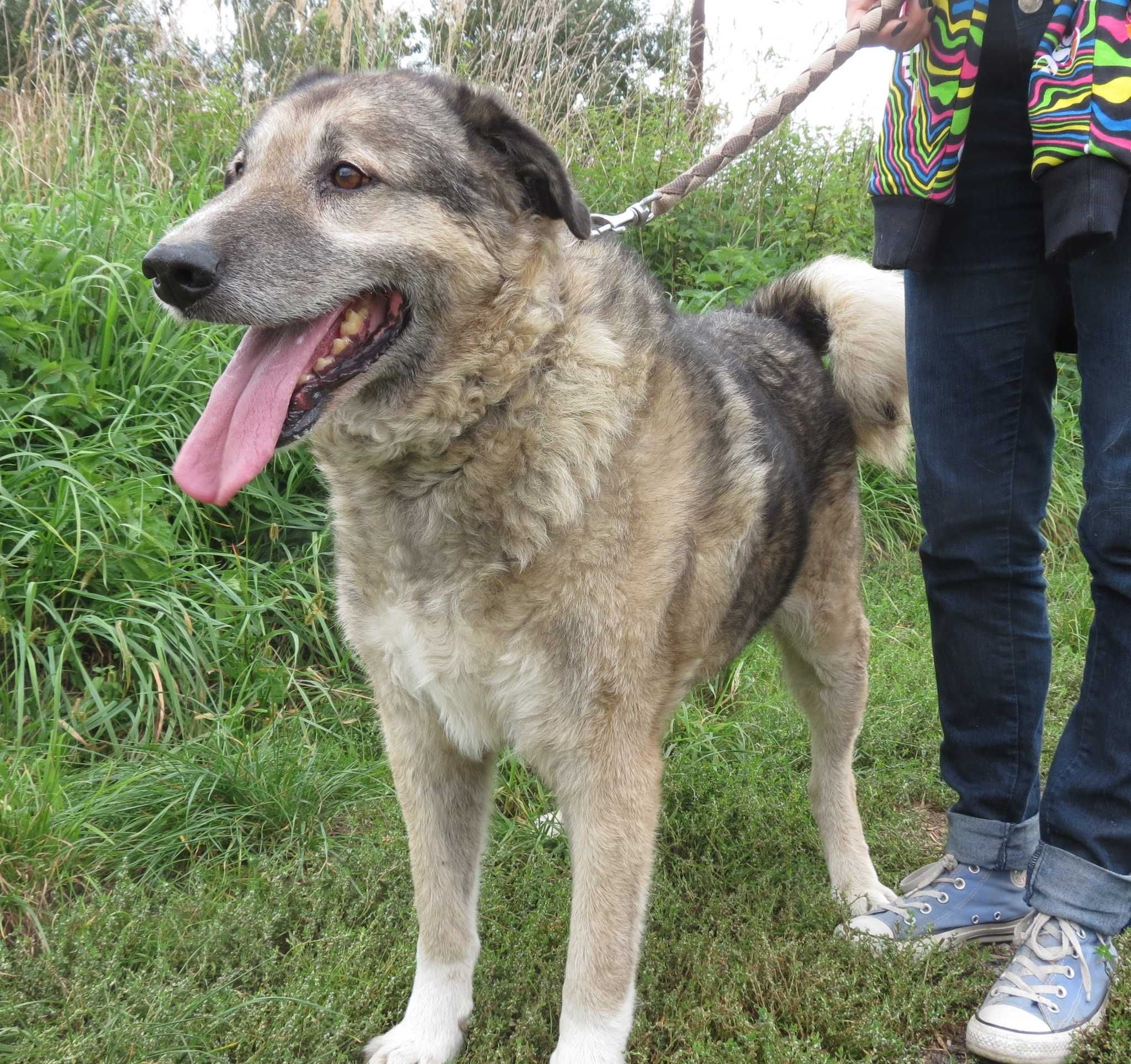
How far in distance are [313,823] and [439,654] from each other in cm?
111

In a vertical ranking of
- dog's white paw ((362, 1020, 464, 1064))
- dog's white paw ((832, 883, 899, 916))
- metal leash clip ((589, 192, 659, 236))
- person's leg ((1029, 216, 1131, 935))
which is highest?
metal leash clip ((589, 192, 659, 236))

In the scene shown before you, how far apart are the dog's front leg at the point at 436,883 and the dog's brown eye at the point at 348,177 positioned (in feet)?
3.28

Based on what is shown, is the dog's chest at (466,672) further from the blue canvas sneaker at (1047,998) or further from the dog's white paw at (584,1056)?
the blue canvas sneaker at (1047,998)

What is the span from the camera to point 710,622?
→ 1994 millimetres

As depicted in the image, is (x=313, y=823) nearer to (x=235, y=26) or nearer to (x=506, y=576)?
(x=506, y=576)

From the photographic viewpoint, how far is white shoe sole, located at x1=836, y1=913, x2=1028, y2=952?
2.15 m

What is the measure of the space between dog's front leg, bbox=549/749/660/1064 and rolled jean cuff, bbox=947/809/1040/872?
0.93 m

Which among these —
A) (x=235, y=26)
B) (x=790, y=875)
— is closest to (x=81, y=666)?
(x=790, y=875)

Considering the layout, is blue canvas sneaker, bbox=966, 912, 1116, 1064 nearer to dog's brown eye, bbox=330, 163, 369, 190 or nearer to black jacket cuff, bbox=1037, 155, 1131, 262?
black jacket cuff, bbox=1037, 155, 1131, 262

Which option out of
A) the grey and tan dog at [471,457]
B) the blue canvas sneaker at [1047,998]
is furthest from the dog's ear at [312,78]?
the blue canvas sneaker at [1047,998]

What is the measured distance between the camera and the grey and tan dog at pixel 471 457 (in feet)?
5.74

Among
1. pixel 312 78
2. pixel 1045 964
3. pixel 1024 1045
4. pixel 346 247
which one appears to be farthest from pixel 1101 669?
pixel 312 78

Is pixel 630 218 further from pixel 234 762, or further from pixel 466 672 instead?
pixel 234 762

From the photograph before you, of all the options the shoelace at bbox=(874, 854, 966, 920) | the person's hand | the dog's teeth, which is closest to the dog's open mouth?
the dog's teeth
